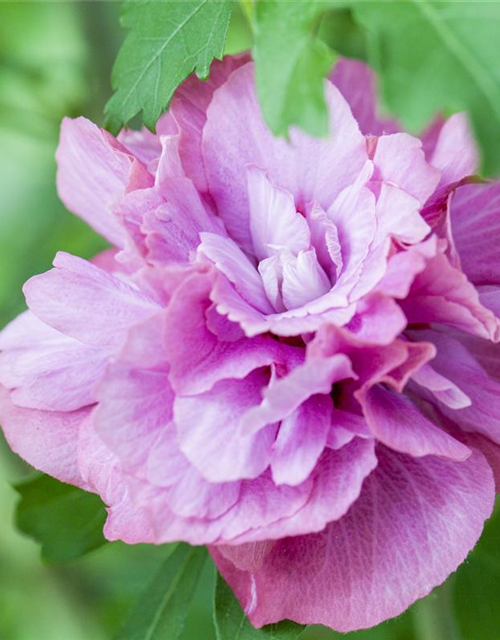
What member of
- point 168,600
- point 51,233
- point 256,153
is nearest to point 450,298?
point 256,153

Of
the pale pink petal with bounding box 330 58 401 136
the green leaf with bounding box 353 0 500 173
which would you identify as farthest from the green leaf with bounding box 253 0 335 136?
the pale pink petal with bounding box 330 58 401 136

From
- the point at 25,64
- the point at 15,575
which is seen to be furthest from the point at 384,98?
the point at 15,575

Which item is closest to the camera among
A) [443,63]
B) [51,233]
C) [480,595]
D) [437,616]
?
[443,63]

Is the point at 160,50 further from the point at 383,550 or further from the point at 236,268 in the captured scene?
the point at 383,550

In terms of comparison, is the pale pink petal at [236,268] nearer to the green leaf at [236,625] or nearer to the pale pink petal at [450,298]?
the pale pink petal at [450,298]

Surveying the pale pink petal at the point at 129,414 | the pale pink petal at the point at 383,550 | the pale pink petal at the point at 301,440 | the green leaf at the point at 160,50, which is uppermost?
the green leaf at the point at 160,50

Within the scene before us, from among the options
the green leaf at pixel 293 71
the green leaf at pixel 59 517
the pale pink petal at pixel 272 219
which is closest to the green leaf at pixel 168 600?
the green leaf at pixel 59 517
